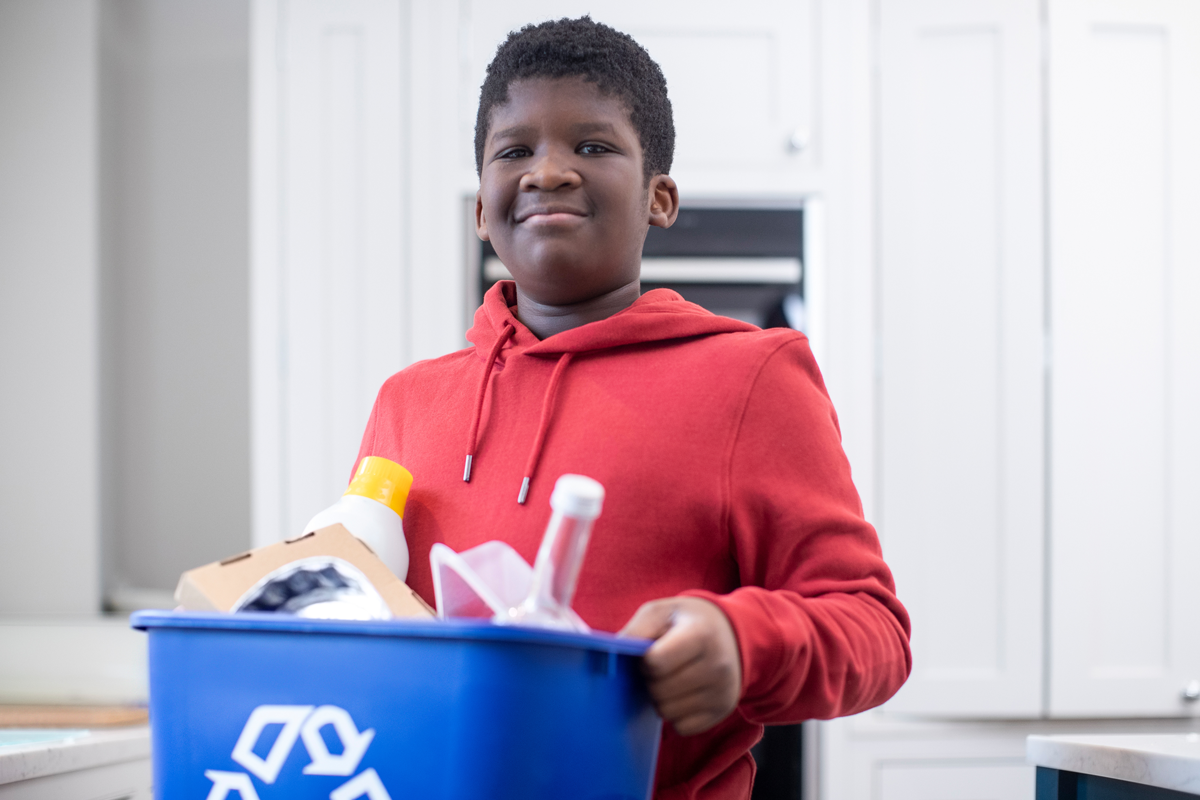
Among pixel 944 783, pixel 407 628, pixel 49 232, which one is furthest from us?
pixel 49 232

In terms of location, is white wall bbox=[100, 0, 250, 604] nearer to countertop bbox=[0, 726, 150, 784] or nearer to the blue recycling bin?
countertop bbox=[0, 726, 150, 784]

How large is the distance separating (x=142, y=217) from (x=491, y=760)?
7.75 feet

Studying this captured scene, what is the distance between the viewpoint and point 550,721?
466mm

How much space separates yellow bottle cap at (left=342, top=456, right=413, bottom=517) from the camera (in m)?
0.71

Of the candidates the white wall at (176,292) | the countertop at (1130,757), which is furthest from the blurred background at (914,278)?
the countertop at (1130,757)

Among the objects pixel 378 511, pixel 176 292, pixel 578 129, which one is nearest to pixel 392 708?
pixel 378 511

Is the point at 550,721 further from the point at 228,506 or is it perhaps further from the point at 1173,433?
the point at 228,506

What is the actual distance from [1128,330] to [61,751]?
1943 mm

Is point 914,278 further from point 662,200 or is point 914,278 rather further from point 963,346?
point 662,200

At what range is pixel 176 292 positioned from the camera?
2.41 metres

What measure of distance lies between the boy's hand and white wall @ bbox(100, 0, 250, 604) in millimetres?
2167

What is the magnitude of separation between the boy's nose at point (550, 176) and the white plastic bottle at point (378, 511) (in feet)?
0.82

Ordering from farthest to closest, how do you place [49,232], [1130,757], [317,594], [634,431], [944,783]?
1. [49,232]
2. [944,783]
3. [1130,757]
4. [634,431]
5. [317,594]

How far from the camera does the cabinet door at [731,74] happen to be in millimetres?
1878
